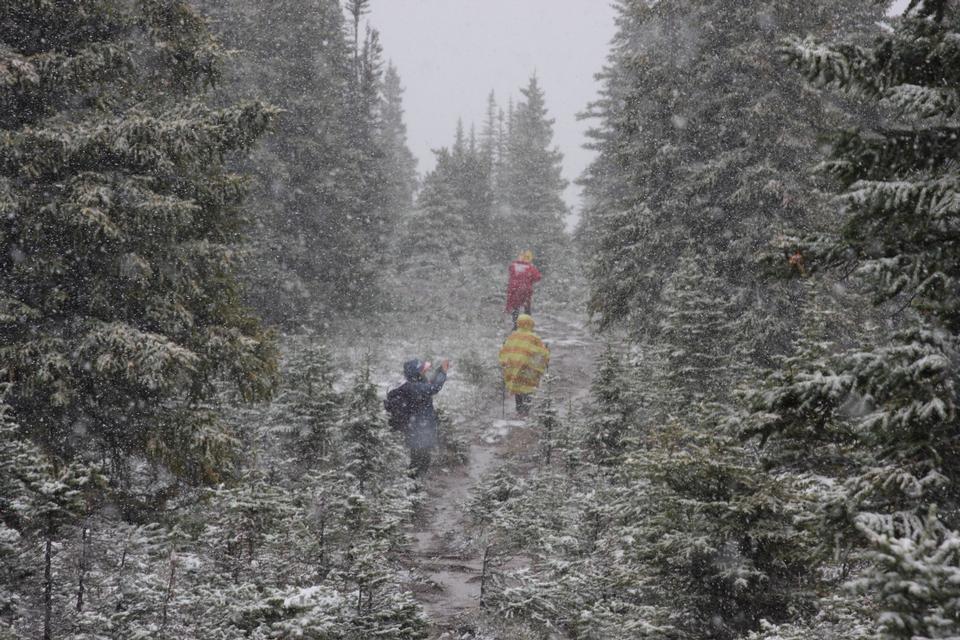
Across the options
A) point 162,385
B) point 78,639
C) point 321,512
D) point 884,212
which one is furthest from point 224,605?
point 884,212

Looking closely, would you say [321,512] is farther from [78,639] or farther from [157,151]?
[157,151]

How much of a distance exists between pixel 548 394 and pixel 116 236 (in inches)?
387

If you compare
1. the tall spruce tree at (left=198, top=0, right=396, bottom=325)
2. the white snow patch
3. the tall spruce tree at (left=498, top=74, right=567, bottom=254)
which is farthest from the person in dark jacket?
the tall spruce tree at (left=498, top=74, right=567, bottom=254)

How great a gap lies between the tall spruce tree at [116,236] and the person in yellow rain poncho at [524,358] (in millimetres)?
8475

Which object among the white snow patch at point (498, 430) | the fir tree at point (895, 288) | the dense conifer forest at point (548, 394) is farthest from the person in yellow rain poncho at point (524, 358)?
the fir tree at point (895, 288)

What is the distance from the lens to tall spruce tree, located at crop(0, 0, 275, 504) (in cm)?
834

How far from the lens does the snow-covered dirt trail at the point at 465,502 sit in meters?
9.39

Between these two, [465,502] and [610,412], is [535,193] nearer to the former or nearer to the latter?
[610,412]

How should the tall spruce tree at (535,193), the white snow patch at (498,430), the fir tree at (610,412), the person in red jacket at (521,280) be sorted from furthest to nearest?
the tall spruce tree at (535,193), the person in red jacket at (521,280), the white snow patch at (498,430), the fir tree at (610,412)

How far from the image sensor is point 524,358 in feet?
57.6

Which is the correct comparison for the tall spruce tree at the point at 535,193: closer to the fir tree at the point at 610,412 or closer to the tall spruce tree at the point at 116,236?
the fir tree at the point at 610,412

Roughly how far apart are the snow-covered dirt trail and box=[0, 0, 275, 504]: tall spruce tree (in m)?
3.87

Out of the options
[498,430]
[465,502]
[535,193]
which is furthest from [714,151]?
[535,193]

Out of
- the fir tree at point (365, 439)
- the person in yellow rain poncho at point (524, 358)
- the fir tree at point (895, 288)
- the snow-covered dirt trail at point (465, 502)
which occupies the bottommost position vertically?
the snow-covered dirt trail at point (465, 502)
